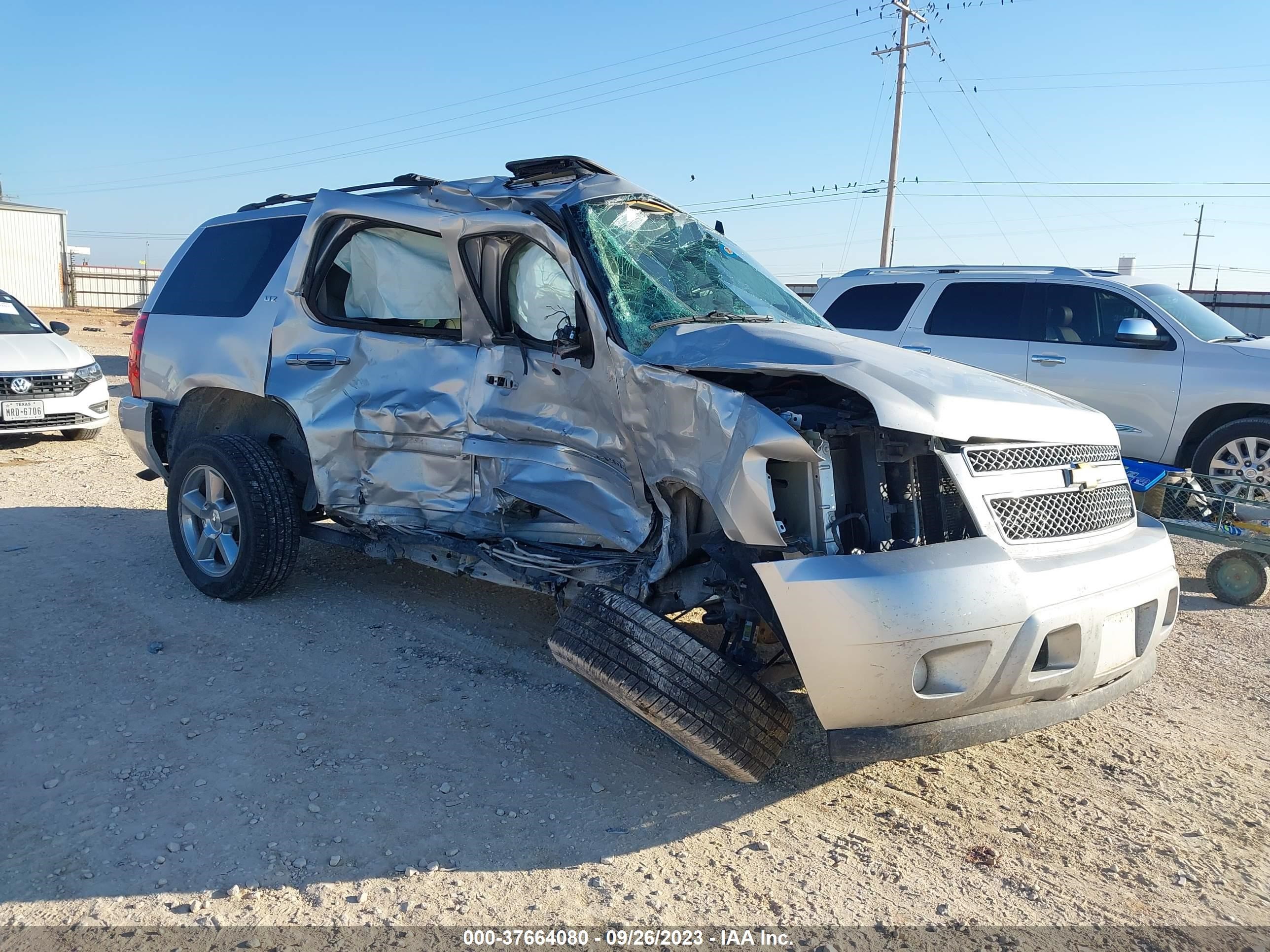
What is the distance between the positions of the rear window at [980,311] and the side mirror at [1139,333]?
908 millimetres

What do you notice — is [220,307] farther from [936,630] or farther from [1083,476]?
[1083,476]

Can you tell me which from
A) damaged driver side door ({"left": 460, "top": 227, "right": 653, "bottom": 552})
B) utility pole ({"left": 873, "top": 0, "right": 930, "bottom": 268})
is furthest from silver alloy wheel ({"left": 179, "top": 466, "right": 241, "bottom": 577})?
utility pole ({"left": 873, "top": 0, "right": 930, "bottom": 268})

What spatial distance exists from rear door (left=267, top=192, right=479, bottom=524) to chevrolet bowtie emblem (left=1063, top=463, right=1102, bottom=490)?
8.69 ft

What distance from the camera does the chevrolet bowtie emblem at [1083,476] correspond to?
361cm

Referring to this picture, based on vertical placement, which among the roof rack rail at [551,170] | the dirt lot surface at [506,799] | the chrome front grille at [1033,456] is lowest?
the dirt lot surface at [506,799]

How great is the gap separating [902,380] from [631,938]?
2018 mm

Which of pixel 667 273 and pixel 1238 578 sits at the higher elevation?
pixel 667 273

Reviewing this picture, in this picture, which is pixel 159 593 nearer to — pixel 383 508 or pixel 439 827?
pixel 383 508

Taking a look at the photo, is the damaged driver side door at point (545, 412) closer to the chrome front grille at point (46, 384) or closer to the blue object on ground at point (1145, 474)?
the blue object on ground at point (1145, 474)

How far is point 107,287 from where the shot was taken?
4297 centimetres

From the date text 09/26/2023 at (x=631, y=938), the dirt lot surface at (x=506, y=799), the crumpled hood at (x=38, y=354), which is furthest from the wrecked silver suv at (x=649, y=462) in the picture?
the crumpled hood at (x=38, y=354)

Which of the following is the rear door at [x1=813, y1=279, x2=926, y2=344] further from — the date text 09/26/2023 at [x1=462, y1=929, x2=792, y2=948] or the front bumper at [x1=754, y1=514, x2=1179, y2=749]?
the date text 09/26/2023 at [x1=462, y1=929, x2=792, y2=948]

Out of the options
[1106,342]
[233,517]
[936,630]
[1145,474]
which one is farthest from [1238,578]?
[233,517]

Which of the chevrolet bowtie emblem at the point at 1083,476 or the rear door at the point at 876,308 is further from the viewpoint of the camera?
the rear door at the point at 876,308
